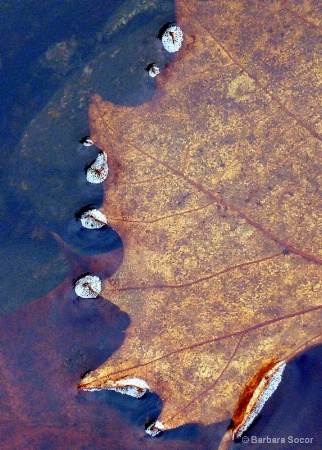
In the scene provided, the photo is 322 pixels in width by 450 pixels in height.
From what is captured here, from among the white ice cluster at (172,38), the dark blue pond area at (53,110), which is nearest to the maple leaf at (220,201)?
the white ice cluster at (172,38)

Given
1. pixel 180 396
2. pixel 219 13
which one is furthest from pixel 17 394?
pixel 219 13

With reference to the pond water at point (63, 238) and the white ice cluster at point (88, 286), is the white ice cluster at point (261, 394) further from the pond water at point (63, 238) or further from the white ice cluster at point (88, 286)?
the white ice cluster at point (88, 286)

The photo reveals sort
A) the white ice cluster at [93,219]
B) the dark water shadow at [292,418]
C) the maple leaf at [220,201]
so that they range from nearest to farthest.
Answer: the maple leaf at [220,201], the white ice cluster at [93,219], the dark water shadow at [292,418]

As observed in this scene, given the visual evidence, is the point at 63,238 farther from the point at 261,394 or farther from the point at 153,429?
the point at 261,394

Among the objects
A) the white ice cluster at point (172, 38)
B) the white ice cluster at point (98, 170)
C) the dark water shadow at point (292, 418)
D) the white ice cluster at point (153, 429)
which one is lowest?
the white ice cluster at point (153, 429)

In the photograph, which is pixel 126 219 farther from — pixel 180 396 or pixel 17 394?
pixel 17 394

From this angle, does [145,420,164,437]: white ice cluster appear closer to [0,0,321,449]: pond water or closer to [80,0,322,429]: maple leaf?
[0,0,321,449]: pond water
